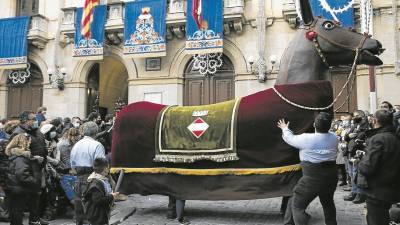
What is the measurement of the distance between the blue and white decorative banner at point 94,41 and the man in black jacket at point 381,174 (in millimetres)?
15226

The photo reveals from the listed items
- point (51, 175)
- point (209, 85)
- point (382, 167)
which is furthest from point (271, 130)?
point (209, 85)

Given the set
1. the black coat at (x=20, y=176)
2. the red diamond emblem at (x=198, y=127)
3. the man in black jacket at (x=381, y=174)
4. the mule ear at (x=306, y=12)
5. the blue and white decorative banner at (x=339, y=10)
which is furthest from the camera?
the blue and white decorative banner at (x=339, y=10)

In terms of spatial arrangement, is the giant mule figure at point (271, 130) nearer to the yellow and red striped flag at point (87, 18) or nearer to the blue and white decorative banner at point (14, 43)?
the yellow and red striped flag at point (87, 18)

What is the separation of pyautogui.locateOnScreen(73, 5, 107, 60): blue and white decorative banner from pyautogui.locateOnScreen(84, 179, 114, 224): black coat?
13.9m

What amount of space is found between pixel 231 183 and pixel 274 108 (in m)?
1.46

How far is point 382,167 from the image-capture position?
4801 millimetres

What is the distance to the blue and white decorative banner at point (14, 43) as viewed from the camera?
19.6 meters

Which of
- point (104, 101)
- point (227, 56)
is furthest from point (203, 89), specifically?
point (104, 101)

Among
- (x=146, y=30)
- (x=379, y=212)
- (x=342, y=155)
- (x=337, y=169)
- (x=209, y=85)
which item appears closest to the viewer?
(x=379, y=212)

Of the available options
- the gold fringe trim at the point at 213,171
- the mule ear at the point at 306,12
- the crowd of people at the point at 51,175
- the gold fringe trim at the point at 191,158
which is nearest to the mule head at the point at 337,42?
the mule ear at the point at 306,12

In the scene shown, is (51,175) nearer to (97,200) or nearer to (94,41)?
(97,200)

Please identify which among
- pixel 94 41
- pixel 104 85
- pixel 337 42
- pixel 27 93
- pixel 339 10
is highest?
pixel 339 10

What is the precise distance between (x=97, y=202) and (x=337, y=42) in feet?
13.8

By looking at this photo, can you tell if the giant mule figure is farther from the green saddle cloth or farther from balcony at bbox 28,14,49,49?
balcony at bbox 28,14,49,49
